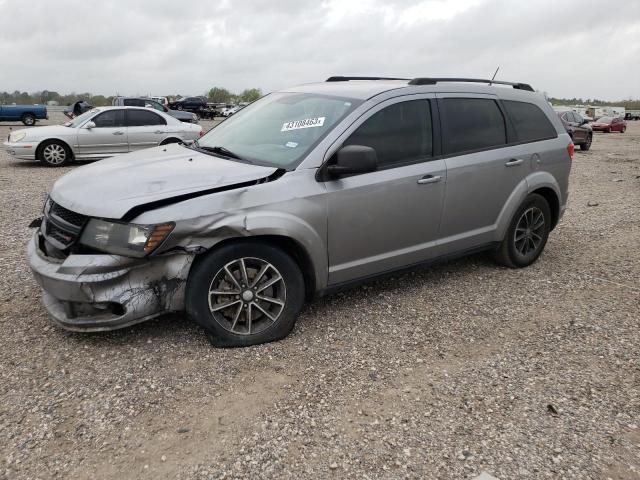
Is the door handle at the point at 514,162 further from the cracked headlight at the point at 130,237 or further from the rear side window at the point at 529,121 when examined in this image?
the cracked headlight at the point at 130,237

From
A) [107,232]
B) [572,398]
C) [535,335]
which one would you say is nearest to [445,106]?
[535,335]

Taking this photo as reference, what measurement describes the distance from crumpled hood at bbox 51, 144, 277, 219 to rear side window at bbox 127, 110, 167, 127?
332 inches

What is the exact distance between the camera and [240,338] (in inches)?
133

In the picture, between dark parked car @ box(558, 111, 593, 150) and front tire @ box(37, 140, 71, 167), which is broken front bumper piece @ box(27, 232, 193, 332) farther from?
dark parked car @ box(558, 111, 593, 150)

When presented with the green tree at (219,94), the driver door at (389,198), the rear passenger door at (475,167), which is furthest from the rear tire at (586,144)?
the green tree at (219,94)

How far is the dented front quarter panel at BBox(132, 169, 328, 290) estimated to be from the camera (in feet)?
10.2

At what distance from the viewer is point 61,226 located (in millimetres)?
3279

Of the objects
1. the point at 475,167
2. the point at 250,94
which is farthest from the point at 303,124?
the point at 250,94

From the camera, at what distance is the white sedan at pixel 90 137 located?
1145 centimetres

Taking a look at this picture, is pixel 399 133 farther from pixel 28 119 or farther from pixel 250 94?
pixel 250 94

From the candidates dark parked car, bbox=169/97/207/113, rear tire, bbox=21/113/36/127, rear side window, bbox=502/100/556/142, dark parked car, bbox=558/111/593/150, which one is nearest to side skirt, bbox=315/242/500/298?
rear side window, bbox=502/100/556/142

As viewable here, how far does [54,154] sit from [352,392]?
10798 mm

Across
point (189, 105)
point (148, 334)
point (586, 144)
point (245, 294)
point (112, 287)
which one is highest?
point (189, 105)

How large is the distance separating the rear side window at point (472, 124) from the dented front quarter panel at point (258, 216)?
4.61 feet
